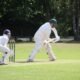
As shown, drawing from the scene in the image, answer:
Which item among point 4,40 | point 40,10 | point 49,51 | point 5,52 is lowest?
point 40,10

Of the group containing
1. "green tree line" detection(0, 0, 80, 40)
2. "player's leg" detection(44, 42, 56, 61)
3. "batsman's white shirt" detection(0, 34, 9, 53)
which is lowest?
"green tree line" detection(0, 0, 80, 40)

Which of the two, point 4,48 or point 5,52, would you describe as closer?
point 4,48

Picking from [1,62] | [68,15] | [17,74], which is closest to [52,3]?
[68,15]

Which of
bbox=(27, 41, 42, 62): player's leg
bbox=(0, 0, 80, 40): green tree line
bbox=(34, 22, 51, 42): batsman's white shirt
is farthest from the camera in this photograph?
bbox=(0, 0, 80, 40): green tree line

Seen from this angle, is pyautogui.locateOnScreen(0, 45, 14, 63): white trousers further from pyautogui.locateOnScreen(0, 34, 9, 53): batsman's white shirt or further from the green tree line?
the green tree line

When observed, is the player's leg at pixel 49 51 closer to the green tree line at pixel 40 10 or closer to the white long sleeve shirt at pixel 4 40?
the white long sleeve shirt at pixel 4 40

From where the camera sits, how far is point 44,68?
16641 millimetres

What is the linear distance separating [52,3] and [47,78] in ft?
132

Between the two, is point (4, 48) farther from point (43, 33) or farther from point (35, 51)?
point (43, 33)

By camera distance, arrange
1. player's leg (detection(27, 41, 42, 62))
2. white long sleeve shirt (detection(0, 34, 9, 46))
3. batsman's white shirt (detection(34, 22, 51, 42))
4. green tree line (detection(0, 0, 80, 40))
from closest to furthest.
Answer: white long sleeve shirt (detection(0, 34, 9, 46)) < player's leg (detection(27, 41, 42, 62)) < batsman's white shirt (detection(34, 22, 51, 42)) < green tree line (detection(0, 0, 80, 40))

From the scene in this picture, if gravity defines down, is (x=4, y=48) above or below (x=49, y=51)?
above

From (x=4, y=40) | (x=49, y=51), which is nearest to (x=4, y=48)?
(x=4, y=40)

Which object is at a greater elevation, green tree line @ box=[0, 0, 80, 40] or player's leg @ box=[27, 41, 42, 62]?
player's leg @ box=[27, 41, 42, 62]

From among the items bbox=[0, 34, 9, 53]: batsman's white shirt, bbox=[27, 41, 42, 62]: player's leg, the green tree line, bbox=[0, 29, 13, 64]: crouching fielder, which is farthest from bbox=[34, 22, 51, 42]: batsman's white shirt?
the green tree line
